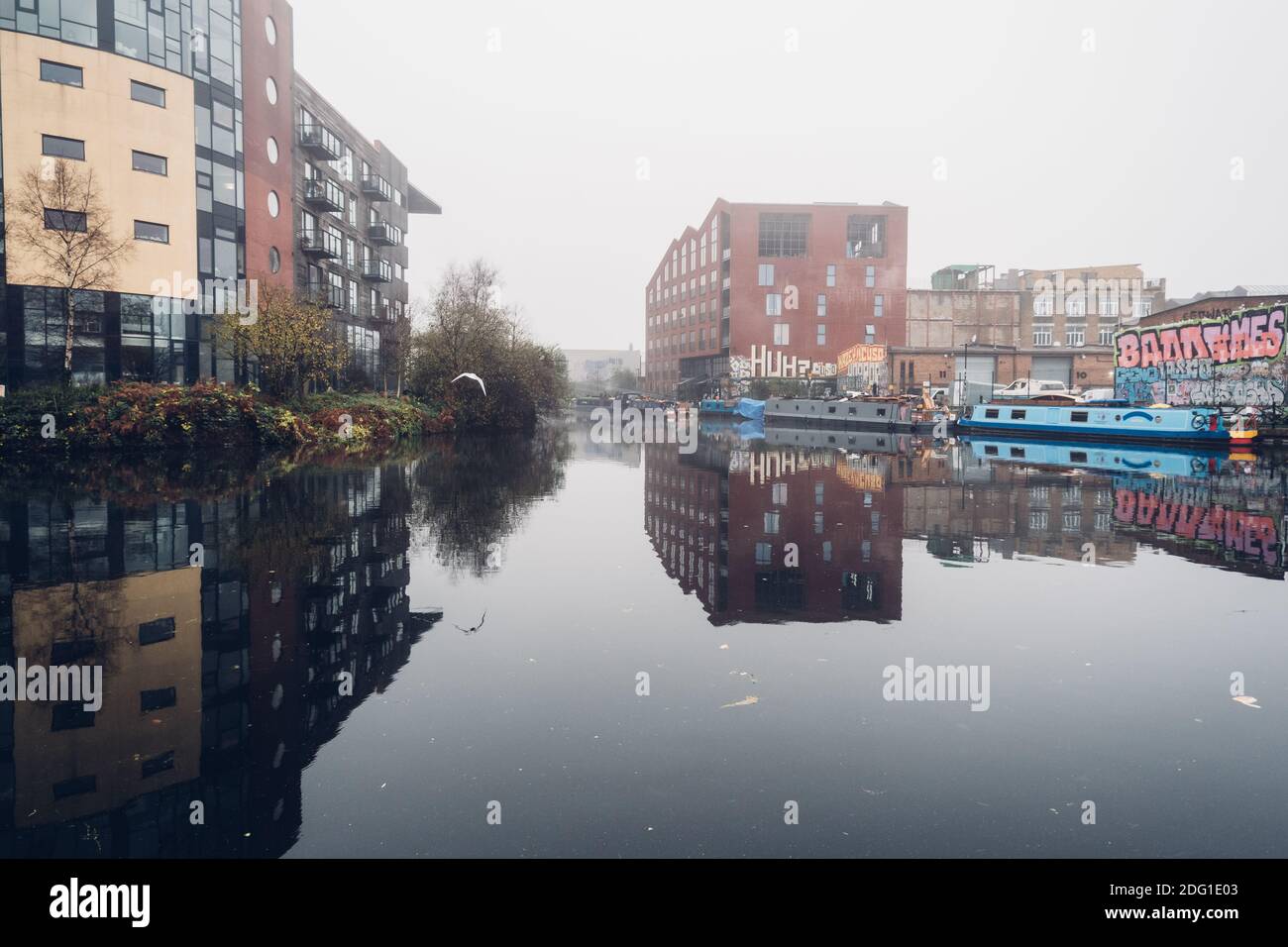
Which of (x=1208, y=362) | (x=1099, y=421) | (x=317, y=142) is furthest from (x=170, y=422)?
(x=1208, y=362)

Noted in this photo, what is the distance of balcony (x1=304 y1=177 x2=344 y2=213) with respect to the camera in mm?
43469

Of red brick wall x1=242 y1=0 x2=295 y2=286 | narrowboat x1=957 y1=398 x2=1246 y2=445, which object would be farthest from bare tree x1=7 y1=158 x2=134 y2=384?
narrowboat x1=957 y1=398 x2=1246 y2=445

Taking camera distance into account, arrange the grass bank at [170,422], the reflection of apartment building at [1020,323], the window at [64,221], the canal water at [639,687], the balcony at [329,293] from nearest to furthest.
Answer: the canal water at [639,687], the grass bank at [170,422], the window at [64,221], the balcony at [329,293], the reflection of apartment building at [1020,323]

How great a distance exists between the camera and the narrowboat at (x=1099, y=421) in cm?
3114

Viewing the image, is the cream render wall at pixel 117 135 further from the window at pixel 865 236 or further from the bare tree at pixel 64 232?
the window at pixel 865 236

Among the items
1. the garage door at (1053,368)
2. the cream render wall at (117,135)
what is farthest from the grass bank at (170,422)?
the garage door at (1053,368)

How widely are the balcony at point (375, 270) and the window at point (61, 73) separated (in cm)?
2233

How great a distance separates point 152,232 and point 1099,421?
39483 mm

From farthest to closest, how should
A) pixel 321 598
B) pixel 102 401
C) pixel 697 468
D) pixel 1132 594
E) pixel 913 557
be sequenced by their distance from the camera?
pixel 102 401 < pixel 697 468 < pixel 913 557 < pixel 1132 594 < pixel 321 598

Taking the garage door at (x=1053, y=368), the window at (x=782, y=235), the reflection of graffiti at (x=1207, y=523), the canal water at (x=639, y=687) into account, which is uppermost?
the window at (x=782, y=235)
